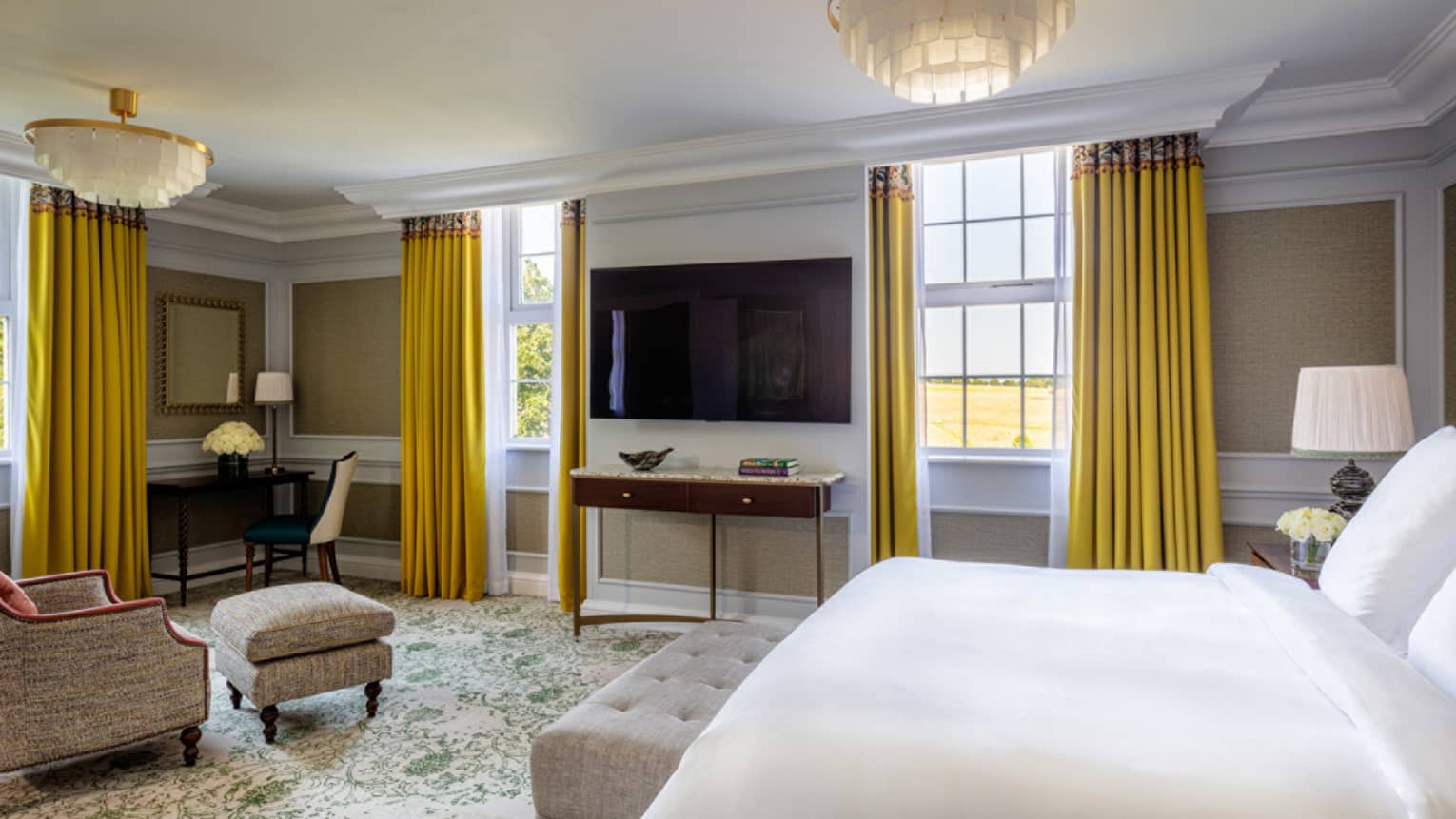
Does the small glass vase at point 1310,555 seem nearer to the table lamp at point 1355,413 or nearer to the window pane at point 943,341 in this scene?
the table lamp at point 1355,413

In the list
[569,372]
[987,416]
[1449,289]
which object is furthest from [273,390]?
[1449,289]

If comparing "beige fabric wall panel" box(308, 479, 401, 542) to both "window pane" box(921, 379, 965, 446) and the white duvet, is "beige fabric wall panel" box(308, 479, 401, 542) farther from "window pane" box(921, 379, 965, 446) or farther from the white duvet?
the white duvet

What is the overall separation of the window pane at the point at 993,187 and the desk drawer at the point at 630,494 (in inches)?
79.0

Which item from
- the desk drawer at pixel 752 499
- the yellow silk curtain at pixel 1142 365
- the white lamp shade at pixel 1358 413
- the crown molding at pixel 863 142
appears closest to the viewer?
the white lamp shade at pixel 1358 413

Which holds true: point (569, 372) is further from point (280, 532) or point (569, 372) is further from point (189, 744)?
point (189, 744)

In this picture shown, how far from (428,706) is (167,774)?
2.82 ft

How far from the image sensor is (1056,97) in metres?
3.54

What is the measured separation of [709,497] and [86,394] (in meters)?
3.49

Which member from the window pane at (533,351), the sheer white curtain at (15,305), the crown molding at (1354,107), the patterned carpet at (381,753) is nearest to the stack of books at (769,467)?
the patterned carpet at (381,753)

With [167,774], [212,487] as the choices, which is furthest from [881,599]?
[212,487]

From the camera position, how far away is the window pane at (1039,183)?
3971 millimetres

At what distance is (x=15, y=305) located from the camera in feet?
14.5

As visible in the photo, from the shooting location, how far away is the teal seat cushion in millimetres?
4742

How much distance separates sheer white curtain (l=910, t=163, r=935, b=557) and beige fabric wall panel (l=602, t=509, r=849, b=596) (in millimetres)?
383
